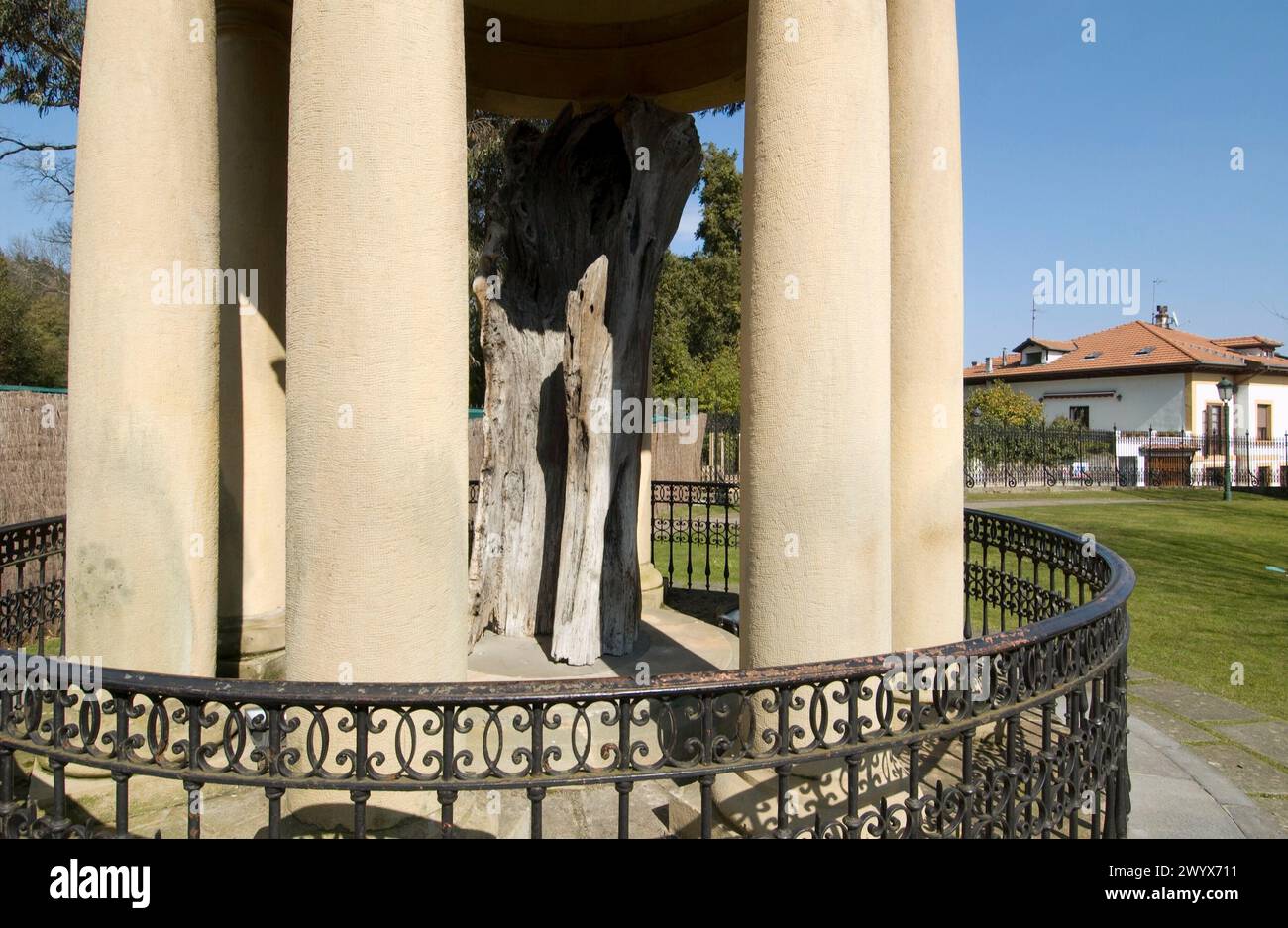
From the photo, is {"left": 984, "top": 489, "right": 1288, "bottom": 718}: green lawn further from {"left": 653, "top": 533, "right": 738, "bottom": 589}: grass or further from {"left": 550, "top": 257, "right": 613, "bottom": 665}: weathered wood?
{"left": 550, "top": 257, "right": 613, "bottom": 665}: weathered wood

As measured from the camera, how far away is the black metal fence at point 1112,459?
30469 millimetres

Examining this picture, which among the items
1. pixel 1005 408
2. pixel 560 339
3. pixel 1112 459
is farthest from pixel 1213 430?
pixel 560 339

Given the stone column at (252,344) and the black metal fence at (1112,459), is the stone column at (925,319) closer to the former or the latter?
the stone column at (252,344)

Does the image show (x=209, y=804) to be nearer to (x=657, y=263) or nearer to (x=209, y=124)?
(x=209, y=124)

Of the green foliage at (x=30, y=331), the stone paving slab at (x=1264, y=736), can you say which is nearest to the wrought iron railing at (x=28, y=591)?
the stone paving slab at (x=1264, y=736)

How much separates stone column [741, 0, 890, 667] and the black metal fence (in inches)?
1059

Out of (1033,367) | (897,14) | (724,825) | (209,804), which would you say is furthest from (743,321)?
(1033,367)

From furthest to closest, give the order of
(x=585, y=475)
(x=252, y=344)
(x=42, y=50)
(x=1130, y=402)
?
1. (x=1130, y=402)
2. (x=42, y=50)
3. (x=252, y=344)
4. (x=585, y=475)

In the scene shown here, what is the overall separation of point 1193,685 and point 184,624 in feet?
24.6

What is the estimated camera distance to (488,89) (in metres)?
7.55

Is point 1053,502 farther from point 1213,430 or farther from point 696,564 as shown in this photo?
point 1213,430

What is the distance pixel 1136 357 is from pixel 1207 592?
1363 inches

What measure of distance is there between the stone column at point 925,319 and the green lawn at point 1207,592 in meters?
3.27

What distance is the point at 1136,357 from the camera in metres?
40.2
